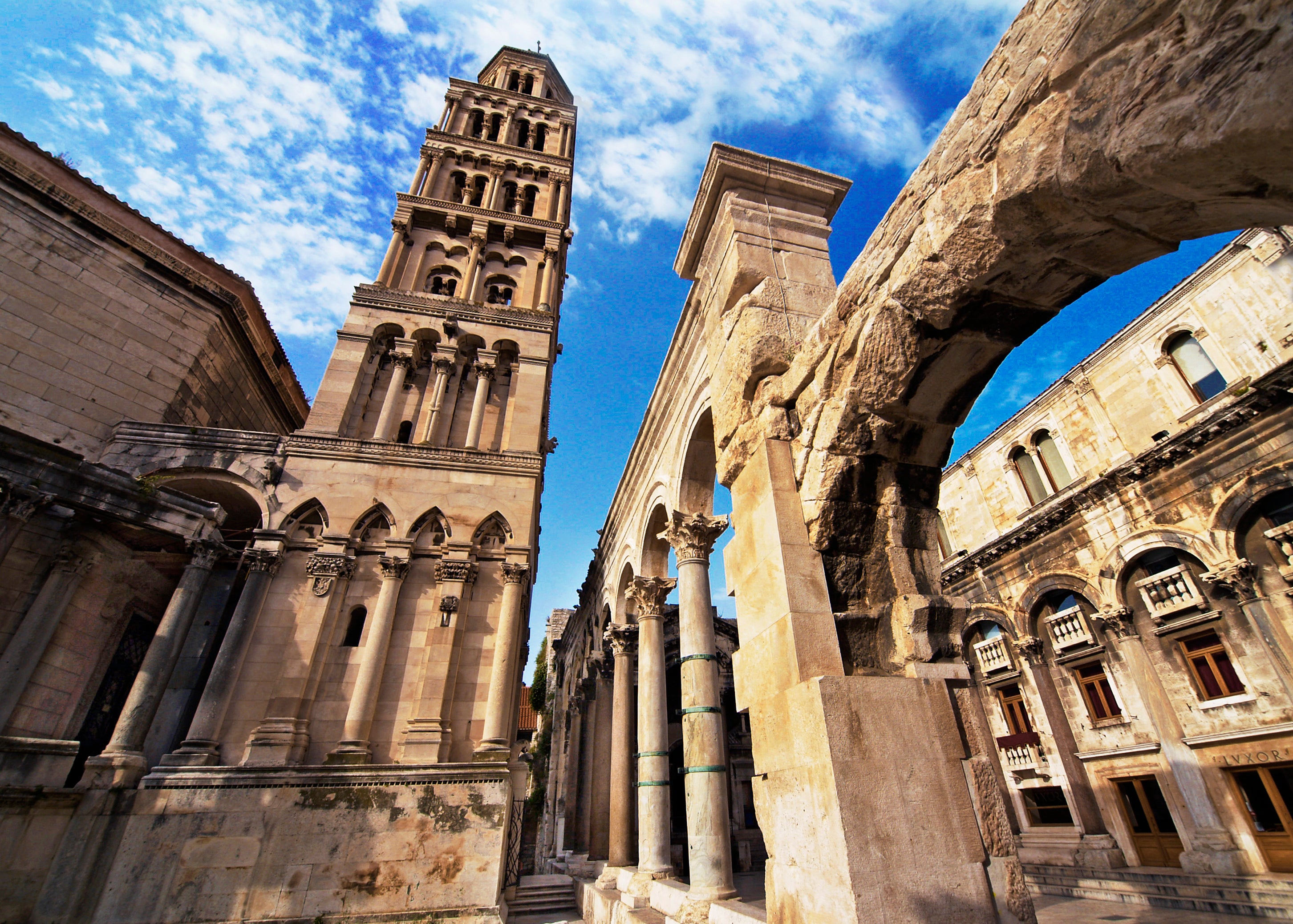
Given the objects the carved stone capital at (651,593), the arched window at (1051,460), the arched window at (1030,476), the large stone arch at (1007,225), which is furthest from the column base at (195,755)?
the arched window at (1051,460)

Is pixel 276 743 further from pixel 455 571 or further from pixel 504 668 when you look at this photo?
pixel 455 571

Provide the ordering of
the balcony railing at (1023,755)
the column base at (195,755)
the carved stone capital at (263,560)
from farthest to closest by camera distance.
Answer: the balcony railing at (1023,755)
the carved stone capital at (263,560)
the column base at (195,755)

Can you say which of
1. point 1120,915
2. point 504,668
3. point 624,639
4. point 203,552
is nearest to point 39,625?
point 203,552

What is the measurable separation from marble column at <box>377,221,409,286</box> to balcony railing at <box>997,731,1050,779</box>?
69.1 ft

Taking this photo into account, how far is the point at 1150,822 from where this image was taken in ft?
42.8

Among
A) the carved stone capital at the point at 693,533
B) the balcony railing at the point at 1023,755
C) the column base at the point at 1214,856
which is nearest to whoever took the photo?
the carved stone capital at the point at 693,533

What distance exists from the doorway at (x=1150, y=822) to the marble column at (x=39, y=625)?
69.1 feet

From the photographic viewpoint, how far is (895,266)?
3.45m

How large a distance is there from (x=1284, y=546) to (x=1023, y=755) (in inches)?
334

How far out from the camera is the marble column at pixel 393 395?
1359cm

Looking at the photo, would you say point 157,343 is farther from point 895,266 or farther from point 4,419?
point 895,266

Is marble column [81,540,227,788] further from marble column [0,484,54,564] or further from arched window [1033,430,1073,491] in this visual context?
arched window [1033,430,1073,491]

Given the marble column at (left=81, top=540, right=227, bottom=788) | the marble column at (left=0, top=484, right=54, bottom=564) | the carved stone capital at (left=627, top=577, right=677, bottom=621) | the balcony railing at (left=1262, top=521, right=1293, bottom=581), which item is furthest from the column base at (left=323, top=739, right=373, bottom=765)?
the balcony railing at (left=1262, top=521, right=1293, bottom=581)

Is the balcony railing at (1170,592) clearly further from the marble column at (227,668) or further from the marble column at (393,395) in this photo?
the marble column at (227,668)
